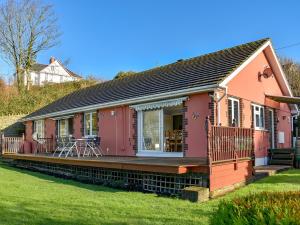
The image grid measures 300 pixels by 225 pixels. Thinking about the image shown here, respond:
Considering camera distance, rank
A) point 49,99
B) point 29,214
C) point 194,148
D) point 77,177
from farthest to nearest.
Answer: point 49,99 → point 77,177 → point 194,148 → point 29,214

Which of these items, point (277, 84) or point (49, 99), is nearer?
point (277, 84)

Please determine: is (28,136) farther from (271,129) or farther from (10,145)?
(271,129)

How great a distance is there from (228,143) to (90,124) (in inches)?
440

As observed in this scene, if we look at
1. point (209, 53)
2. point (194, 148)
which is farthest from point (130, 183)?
point (209, 53)

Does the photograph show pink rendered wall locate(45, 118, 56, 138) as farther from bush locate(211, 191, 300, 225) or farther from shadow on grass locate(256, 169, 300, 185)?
bush locate(211, 191, 300, 225)

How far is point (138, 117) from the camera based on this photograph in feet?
55.2

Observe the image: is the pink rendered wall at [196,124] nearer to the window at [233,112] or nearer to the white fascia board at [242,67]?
the white fascia board at [242,67]

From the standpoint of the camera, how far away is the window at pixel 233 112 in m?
14.6

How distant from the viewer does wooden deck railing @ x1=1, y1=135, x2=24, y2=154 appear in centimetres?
2528

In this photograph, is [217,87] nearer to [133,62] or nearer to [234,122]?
[234,122]

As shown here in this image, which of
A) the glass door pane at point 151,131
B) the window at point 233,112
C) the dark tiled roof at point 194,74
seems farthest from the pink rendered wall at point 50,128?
the window at point 233,112

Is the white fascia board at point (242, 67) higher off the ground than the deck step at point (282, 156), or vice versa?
the white fascia board at point (242, 67)

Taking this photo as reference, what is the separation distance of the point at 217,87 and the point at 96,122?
30.0 ft

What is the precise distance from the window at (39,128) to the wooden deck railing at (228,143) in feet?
59.3
